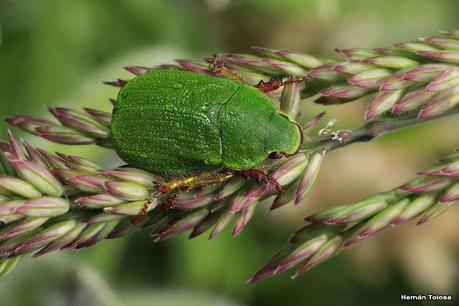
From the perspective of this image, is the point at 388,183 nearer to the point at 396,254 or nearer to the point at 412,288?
the point at 396,254

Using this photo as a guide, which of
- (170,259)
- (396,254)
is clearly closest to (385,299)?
(396,254)

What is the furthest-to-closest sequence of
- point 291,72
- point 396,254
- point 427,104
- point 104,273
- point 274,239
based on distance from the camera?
point 396,254 → point 274,239 → point 104,273 → point 291,72 → point 427,104

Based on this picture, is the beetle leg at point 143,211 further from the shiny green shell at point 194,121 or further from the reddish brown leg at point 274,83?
the reddish brown leg at point 274,83

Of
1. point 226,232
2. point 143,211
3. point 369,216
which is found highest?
point 143,211

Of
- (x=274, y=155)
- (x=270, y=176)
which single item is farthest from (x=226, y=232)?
(x=270, y=176)

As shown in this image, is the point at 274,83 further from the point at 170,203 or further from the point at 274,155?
the point at 170,203

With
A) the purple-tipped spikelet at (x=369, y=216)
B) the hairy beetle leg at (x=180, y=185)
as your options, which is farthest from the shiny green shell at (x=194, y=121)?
the purple-tipped spikelet at (x=369, y=216)

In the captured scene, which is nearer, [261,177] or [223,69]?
[261,177]
